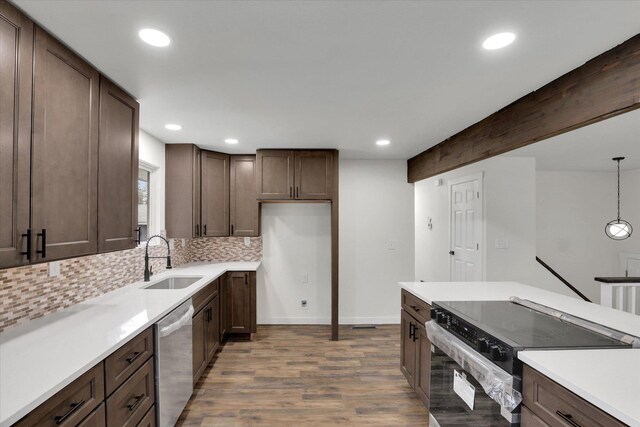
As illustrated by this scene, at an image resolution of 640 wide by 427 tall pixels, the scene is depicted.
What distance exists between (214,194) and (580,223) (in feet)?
21.2

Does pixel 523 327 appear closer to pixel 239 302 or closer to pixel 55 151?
pixel 55 151

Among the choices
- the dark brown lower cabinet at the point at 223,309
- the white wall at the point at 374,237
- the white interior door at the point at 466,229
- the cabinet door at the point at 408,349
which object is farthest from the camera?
the white wall at the point at 374,237

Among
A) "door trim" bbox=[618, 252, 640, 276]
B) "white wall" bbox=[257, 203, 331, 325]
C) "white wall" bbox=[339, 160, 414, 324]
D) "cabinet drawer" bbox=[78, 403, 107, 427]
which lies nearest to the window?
"white wall" bbox=[257, 203, 331, 325]

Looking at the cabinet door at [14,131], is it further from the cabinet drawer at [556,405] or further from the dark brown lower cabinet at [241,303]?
the dark brown lower cabinet at [241,303]

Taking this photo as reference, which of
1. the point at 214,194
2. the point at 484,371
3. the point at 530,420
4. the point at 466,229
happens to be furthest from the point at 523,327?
the point at 214,194

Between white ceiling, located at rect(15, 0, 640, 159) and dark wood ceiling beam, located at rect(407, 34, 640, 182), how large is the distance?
7 centimetres

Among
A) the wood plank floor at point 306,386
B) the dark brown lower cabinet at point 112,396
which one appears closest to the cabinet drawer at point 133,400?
the dark brown lower cabinet at point 112,396

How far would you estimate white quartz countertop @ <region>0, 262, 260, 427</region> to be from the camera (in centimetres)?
106

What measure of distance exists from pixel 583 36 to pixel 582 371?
1455mm

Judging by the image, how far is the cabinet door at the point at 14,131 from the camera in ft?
4.09

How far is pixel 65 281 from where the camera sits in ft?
6.79

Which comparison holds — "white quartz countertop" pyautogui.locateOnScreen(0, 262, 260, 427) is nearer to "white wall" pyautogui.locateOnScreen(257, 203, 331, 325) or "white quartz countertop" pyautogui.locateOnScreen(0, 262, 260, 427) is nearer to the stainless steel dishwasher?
the stainless steel dishwasher

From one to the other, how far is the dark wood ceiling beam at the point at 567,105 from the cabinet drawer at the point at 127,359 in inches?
106

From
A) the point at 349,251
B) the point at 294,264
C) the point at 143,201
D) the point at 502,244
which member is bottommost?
the point at 294,264
